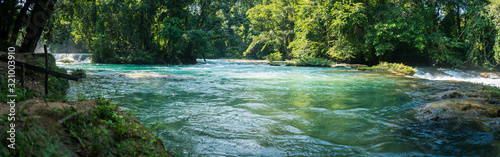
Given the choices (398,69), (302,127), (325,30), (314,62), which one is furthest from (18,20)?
(325,30)

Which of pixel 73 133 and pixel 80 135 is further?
pixel 80 135

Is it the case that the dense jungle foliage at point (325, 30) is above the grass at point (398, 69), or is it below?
above

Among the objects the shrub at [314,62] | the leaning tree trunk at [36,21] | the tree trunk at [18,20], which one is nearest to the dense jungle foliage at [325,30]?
the shrub at [314,62]

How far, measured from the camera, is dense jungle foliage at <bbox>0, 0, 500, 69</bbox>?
63.7 feet

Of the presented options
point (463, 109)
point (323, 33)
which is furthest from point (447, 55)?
point (463, 109)

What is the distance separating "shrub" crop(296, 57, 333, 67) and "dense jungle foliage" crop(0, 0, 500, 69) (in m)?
1.02

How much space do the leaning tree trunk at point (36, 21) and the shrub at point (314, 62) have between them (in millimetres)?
20030

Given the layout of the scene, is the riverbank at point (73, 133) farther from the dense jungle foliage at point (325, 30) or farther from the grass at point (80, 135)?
the dense jungle foliage at point (325, 30)

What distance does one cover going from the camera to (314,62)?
26172 millimetres

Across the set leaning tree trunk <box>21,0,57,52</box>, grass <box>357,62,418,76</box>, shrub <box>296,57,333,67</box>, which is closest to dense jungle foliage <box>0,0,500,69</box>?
shrub <box>296,57,333,67</box>

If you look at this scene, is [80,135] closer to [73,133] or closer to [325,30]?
[73,133]

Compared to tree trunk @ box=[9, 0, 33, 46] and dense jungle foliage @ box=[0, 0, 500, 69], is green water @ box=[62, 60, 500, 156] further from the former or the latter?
dense jungle foliage @ box=[0, 0, 500, 69]

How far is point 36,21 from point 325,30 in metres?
23.2

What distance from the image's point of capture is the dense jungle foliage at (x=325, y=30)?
19406mm
